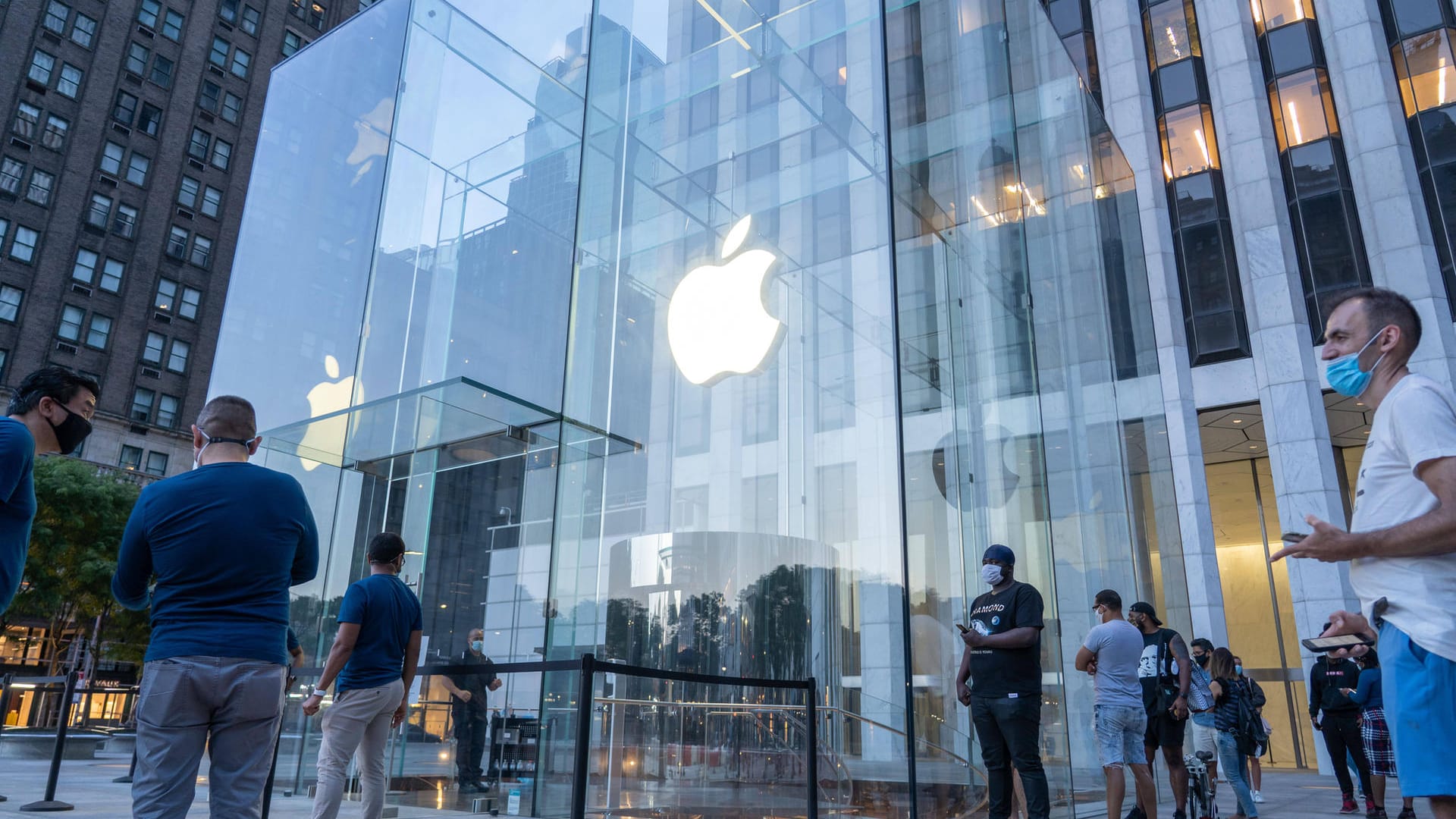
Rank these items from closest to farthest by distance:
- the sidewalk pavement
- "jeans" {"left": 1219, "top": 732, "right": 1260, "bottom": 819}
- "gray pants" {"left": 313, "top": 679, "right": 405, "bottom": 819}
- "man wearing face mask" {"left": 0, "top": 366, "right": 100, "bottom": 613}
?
"man wearing face mask" {"left": 0, "top": 366, "right": 100, "bottom": 613} < "gray pants" {"left": 313, "top": 679, "right": 405, "bottom": 819} < the sidewalk pavement < "jeans" {"left": 1219, "top": 732, "right": 1260, "bottom": 819}

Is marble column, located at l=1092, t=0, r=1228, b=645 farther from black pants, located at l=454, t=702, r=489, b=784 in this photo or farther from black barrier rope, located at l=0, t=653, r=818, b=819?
black pants, located at l=454, t=702, r=489, b=784

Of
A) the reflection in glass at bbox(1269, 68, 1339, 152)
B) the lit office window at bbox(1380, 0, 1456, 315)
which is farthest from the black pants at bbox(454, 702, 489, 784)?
the reflection in glass at bbox(1269, 68, 1339, 152)

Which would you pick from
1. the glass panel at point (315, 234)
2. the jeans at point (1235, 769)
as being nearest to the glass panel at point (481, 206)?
the glass panel at point (315, 234)

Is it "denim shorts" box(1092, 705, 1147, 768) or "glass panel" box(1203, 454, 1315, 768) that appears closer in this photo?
"denim shorts" box(1092, 705, 1147, 768)

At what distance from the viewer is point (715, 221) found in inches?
273

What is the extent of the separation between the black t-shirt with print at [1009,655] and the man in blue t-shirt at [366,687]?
323 centimetres

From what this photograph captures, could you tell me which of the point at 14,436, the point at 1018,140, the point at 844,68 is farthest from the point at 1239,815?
the point at 14,436

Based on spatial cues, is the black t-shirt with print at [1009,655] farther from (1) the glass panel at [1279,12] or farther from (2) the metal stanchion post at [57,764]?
(1) the glass panel at [1279,12]

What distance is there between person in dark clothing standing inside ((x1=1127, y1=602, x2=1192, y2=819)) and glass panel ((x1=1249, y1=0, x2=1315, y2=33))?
21088mm

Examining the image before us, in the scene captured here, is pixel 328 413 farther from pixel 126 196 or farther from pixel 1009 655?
pixel 126 196

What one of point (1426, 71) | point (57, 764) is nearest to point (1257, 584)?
point (1426, 71)

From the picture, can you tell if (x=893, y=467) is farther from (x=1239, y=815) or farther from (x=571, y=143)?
(x=1239, y=815)

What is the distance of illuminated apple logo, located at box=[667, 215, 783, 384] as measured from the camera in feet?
21.9

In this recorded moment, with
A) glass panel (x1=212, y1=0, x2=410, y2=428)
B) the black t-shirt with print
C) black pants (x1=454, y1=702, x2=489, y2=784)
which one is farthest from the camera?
glass panel (x1=212, y1=0, x2=410, y2=428)
